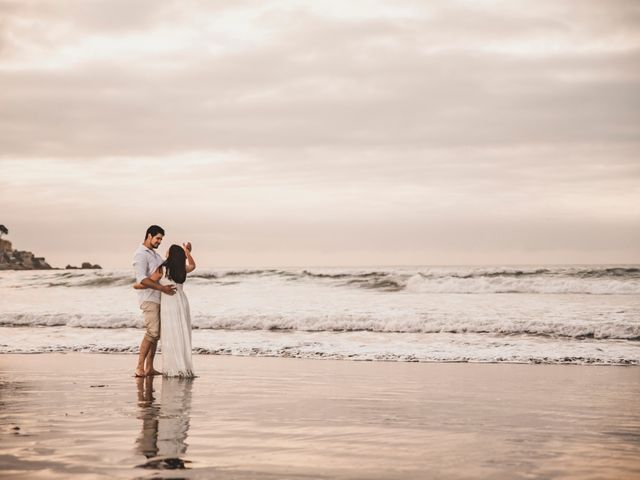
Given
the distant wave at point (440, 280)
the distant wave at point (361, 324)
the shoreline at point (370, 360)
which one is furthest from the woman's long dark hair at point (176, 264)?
the distant wave at point (440, 280)

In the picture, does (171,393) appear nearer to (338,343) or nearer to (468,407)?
(468,407)

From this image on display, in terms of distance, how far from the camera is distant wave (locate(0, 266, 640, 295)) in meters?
29.5

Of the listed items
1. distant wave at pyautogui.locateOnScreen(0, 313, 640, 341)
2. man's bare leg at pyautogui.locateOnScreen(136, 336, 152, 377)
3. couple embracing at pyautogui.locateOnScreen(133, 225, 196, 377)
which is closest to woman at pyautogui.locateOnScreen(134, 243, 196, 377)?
couple embracing at pyautogui.locateOnScreen(133, 225, 196, 377)

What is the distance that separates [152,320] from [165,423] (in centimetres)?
420

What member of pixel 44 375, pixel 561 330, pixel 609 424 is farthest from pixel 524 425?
pixel 561 330

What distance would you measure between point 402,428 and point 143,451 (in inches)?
87.4

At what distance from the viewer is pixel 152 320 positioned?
10773mm

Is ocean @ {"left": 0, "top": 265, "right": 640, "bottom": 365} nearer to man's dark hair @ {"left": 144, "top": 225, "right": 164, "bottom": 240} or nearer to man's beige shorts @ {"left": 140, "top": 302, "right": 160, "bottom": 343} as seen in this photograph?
man's beige shorts @ {"left": 140, "top": 302, "right": 160, "bottom": 343}

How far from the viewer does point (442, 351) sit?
13977 mm

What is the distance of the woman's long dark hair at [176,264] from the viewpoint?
10.7m

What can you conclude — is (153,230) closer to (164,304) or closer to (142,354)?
(164,304)

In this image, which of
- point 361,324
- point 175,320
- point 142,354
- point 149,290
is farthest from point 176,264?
point 361,324

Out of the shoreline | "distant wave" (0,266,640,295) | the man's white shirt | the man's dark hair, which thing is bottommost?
the shoreline

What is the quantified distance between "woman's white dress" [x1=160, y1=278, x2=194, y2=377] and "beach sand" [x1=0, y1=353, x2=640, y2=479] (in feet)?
1.08
